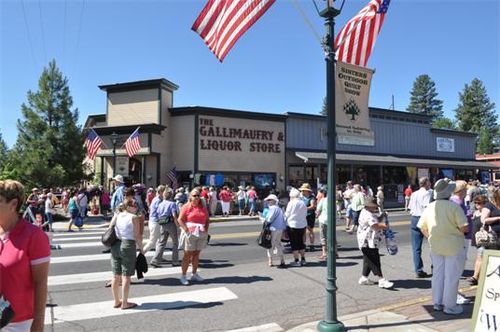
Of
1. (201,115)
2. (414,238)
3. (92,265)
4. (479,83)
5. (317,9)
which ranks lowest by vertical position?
(92,265)

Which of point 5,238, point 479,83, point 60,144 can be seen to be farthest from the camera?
point 479,83

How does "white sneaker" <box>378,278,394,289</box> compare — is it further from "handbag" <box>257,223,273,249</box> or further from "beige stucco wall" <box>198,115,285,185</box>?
"beige stucco wall" <box>198,115,285,185</box>

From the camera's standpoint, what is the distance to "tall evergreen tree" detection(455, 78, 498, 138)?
300 feet

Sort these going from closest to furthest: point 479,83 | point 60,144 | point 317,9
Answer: point 317,9, point 60,144, point 479,83

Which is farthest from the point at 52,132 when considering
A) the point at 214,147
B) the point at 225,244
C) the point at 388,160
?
the point at 388,160

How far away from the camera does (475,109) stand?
91.6m

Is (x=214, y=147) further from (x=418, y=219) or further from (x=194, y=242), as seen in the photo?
(x=418, y=219)

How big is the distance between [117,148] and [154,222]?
18.9 meters

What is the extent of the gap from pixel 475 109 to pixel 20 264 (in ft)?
333

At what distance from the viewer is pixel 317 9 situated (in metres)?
5.80

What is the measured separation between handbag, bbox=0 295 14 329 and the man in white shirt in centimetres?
755

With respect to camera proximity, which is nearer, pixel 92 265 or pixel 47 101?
pixel 92 265

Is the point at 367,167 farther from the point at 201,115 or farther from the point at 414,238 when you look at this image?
the point at 414,238

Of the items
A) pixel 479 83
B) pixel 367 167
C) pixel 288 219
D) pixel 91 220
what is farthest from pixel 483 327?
pixel 479 83
